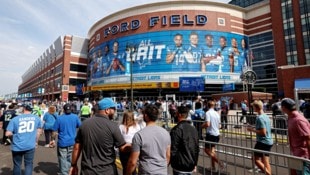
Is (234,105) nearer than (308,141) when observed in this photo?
No

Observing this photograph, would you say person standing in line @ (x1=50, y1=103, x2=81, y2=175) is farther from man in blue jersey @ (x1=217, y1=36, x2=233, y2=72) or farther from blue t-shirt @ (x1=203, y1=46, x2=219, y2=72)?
man in blue jersey @ (x1=217, y1=36, x2=233, y2=72)

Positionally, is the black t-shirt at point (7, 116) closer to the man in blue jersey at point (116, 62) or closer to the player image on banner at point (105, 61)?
the man in blue jersey at point (116, 62)

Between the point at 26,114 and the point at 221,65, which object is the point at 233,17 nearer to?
the point at 221,65

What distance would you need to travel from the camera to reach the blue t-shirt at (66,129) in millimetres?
5699

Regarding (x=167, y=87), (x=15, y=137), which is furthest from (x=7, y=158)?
(x=167, y=87)

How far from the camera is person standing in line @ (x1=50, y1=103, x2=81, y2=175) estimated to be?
5575mm

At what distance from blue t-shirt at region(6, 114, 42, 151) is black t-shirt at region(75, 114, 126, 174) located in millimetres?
2436

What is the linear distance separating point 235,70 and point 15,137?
160 feet

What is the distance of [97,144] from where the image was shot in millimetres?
3188

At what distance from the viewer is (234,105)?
1422 inches

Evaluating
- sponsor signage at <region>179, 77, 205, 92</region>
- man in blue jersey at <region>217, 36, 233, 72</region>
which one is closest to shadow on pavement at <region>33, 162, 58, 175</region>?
sponsor signage at <region>179, 77, 205, 92</region>

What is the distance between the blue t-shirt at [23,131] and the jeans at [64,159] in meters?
0.76

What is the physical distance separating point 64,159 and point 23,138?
1.13 m

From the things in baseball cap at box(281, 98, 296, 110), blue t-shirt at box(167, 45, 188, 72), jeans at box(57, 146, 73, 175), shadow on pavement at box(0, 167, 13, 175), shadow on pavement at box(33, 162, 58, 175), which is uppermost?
blue t-shirt at box(167, 45, 188, 72)
